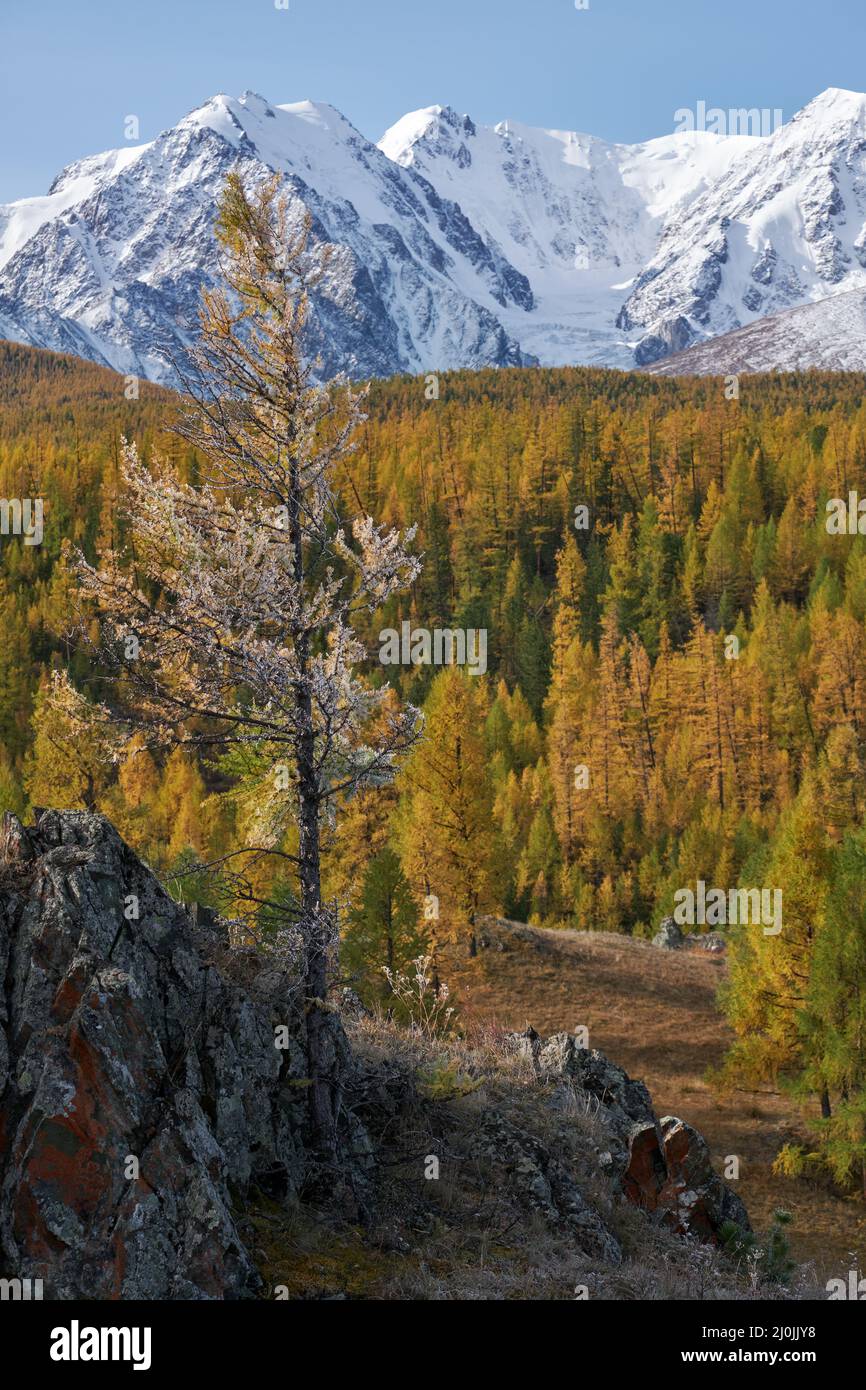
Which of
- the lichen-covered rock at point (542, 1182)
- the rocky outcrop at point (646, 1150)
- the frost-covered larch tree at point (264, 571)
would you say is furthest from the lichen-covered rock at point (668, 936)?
the frost-covered larch tree at point (264, 571)

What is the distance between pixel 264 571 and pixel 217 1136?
5134mm

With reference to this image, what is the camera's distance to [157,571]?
10445 millimetres

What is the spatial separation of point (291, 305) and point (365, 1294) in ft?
29.6

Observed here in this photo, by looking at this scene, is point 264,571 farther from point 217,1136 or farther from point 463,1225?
point 463,1225

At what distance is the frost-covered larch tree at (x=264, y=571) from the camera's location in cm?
994

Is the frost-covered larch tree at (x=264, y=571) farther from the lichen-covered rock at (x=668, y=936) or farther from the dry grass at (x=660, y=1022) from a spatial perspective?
the lichen-covered rock at (x=668, y=936)

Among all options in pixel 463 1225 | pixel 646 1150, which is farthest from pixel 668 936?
pixel 463 1225

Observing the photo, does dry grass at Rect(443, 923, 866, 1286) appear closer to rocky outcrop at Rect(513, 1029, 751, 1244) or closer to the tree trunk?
rocky outcrop at Rect(513, 1029, 751, 1244)

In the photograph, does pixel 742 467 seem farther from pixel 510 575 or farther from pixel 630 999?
pixel 630 999

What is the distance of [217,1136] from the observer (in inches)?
332

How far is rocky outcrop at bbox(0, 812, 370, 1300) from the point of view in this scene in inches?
276

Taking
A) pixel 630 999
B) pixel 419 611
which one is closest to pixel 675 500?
pixel 419 611

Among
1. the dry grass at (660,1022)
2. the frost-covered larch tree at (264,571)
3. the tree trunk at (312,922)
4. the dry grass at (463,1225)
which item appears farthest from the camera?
the dry grass at (660,1022)

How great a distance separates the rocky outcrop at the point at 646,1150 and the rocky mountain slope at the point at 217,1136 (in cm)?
4
